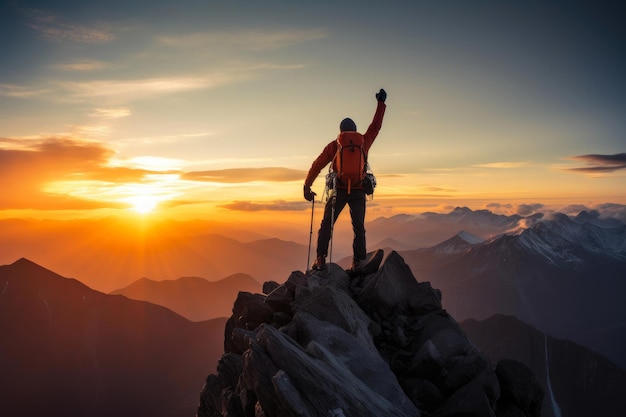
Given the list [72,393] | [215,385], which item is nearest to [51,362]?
[72,393]

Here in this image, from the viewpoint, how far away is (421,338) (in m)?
16.7

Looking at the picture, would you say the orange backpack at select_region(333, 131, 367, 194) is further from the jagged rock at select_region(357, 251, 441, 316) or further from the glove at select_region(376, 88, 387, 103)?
the jagged rock at select_region(357, 251, 441, 316)

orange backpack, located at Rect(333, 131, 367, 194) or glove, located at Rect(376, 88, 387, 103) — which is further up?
glove, located at Rect(376, 88, 387, 103)

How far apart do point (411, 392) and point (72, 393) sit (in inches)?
8405

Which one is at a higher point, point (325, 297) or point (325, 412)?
point (325, 297)

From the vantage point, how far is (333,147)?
19.1 metres

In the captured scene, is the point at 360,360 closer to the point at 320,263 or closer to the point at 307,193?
the point at 320,263

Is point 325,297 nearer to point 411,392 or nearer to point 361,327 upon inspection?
point 361,327

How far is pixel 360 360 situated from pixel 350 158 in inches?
340

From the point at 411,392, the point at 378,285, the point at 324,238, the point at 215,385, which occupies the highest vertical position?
the point at 324,238

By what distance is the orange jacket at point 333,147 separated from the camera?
737 inches

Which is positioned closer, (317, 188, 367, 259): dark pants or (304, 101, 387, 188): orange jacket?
(304, 101, 387, 188): orange jacket

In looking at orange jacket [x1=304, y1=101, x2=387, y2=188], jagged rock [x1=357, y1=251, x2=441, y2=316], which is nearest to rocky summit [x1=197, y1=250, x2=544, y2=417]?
jagged rock [x1=357, y1=251, x2=441, y2=316]

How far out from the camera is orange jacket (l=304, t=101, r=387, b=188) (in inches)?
737
